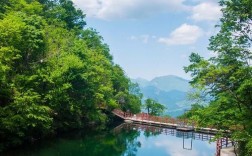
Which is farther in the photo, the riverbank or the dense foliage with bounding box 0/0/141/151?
the dense foliage with bounding box 0/0/141/151

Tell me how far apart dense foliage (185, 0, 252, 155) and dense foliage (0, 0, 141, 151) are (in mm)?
11245

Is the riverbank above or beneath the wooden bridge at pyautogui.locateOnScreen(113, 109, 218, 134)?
beneath

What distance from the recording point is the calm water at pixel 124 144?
23.2 meters

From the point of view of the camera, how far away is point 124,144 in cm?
2962

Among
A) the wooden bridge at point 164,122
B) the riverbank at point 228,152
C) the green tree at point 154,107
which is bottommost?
the riverbank at point 228,152

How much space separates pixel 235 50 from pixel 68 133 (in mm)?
21890

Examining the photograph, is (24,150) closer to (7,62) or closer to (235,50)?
(7,62)

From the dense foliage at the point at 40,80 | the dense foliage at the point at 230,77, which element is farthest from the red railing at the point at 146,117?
the dense foliage at the point at 230,77

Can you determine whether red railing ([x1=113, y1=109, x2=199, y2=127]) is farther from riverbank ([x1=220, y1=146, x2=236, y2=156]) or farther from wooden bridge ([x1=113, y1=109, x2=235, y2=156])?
riverbank ([x1=220, y1=146, x2=236, y2=156])

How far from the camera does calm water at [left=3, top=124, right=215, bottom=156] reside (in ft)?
76.1

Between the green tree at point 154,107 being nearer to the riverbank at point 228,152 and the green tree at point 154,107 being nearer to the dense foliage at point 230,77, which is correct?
the riverbank at point 228,152

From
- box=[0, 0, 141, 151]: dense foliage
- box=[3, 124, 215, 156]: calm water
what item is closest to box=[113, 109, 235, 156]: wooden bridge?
box=[3, 124, 215, 156]: calm water

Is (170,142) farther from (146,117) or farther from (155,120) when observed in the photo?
(146,117)

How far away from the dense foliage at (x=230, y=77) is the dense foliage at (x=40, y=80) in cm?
1125
